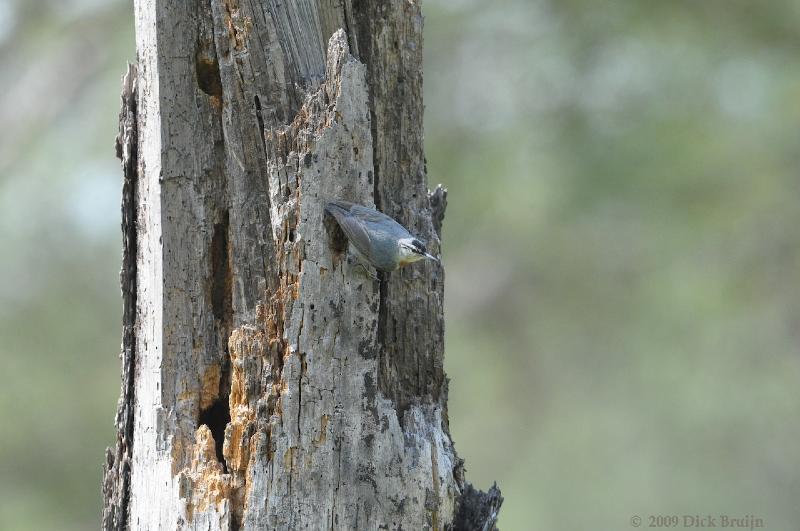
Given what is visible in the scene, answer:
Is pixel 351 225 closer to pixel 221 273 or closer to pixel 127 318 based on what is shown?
pixel 221 273

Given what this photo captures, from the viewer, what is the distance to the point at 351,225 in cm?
219

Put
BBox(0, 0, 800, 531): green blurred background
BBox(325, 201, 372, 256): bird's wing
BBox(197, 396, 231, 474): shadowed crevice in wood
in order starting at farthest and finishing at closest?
BBox(0, 0, 800, 531): green blurred background → BBox(197, 396, 231, 474): shadowed crevice in wood → BBox(325, 201, 372, 256): bird's wing

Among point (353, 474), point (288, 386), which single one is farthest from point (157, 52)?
point (353, 474)

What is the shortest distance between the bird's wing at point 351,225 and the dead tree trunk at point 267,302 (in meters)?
0.03

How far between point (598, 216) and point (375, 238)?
23.0ft

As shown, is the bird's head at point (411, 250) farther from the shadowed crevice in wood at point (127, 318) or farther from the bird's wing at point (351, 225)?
the shadowed crevice in wood at point (127, 318)

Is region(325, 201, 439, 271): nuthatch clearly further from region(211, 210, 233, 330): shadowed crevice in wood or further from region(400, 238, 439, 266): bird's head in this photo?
region(211, 210, 233, 330): shadowed crevice in wood

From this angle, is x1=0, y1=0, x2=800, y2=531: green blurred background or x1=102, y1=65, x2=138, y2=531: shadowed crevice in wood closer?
x1=102, y1=65, x2=138, y2=531: shadowed crevice in wood

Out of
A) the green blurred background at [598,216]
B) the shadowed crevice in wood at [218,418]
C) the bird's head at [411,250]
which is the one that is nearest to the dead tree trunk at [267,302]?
the shadowed crevice in wood at [218,418]

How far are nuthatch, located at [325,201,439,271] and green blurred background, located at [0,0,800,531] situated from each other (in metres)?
5.94

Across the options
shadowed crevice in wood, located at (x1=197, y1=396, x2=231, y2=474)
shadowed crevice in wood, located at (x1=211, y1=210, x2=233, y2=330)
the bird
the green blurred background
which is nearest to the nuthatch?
the bird

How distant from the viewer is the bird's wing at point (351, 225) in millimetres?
2186

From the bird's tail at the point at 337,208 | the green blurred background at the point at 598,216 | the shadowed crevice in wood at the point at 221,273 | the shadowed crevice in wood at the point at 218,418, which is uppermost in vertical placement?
the green blurred background at the point at 598,216

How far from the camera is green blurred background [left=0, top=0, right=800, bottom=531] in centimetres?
820
